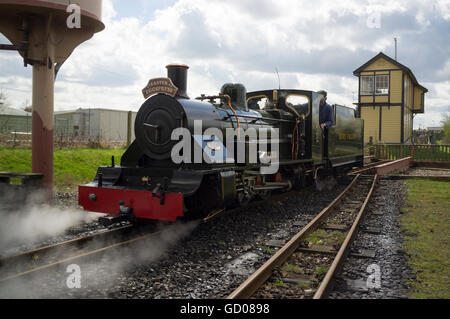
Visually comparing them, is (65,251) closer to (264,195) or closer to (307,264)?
(307,264)

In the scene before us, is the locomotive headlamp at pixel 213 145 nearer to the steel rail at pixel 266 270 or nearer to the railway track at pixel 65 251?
the railway track at pixel 65 251

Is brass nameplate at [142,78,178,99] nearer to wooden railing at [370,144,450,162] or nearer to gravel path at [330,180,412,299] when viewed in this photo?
gravel path at [330,180,412,299]

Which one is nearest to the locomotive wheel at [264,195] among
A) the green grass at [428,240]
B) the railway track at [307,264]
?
the railway track at [307,264]

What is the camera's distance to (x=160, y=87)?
21.1ft

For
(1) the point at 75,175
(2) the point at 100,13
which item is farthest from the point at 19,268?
(1) the point at 75,175

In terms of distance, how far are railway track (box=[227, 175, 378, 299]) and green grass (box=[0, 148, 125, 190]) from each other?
6961 millimetres

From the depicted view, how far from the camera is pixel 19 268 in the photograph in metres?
4.62

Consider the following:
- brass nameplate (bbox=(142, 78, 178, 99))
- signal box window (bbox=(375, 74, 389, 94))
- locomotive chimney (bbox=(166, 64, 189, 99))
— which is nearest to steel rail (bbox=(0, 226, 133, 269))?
brass nameplate (bbox=(142, 78, 178, 99))

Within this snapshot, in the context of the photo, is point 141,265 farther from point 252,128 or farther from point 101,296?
point 252,128

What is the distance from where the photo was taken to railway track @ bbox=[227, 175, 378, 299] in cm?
402

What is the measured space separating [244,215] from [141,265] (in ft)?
10.3

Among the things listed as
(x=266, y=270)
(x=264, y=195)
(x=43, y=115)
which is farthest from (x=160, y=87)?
(x=264, y=195)

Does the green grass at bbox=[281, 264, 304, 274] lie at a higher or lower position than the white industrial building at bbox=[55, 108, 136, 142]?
lower

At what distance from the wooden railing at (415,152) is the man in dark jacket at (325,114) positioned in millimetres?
12037
